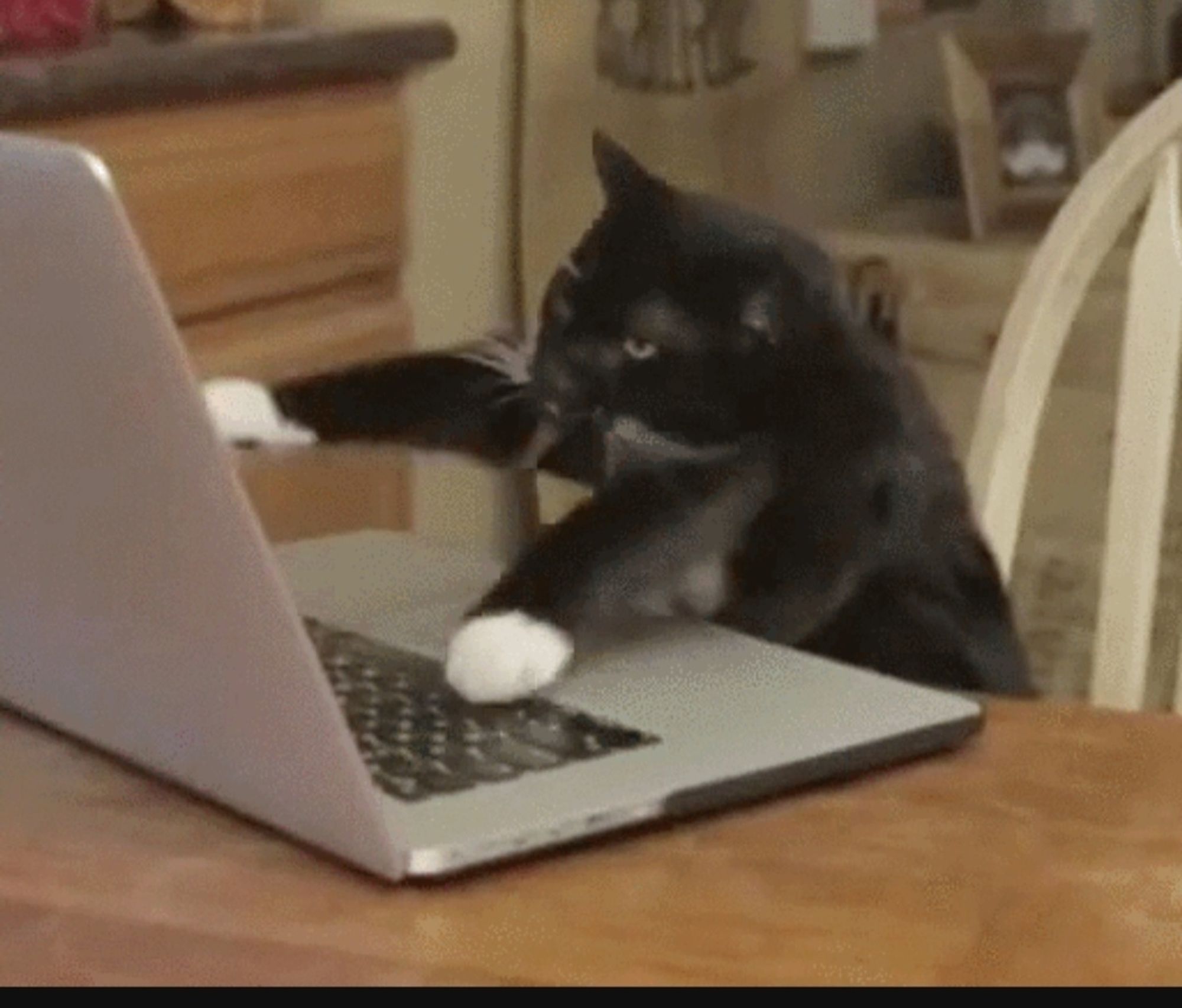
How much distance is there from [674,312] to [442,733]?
22 centimetres

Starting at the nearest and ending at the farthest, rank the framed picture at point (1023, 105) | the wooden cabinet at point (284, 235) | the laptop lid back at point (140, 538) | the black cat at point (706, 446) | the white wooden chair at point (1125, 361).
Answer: the laptop lid back at point (140, 538) < the black cat at point (706, 446) < the white wooden chair at point (1125, 361) < the wooden cabinet at point (284, 235) < the framed picture at point (1023, 105)

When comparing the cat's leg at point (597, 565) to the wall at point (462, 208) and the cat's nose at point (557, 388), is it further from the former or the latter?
the wall at point (462, 208)

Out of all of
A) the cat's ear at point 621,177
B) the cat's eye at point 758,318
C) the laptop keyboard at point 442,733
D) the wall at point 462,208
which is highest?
the cat's ear at point 621,177

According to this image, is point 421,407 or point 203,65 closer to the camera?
point 421,407

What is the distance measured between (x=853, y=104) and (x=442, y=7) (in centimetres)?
54

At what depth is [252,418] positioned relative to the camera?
86cm

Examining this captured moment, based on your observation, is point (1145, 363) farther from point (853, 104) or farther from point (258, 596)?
point (853, 104)

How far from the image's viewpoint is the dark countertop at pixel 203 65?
1239 mm

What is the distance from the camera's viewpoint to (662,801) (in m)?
0.62

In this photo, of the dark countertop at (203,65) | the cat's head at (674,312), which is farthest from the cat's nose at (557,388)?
the dark countertop at (203,65)

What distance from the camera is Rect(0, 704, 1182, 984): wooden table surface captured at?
527mm

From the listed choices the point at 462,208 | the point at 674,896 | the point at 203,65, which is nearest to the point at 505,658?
the point at 674,896

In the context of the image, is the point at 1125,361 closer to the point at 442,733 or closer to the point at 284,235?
the point at 442,733

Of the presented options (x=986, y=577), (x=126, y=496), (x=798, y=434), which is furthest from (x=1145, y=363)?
(x=126, y=496)
